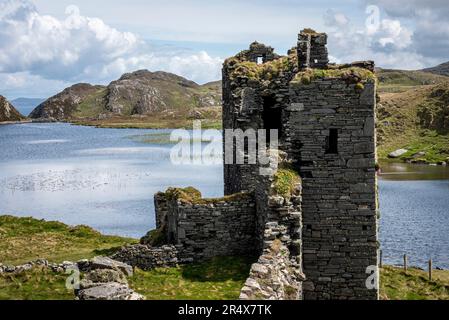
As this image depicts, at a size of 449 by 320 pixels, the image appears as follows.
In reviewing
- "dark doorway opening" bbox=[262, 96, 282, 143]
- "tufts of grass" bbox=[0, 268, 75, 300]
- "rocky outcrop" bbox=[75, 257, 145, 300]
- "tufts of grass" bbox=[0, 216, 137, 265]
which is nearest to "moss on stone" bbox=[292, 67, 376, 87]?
"dark doorway opening" bbox=[262, 96, 282, 143]

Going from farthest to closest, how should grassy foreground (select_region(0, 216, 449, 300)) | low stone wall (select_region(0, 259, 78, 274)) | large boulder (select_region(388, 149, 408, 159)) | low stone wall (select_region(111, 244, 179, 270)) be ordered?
large boulder (select_region(388, 149, 408, 159)), low stone wall (select_region(111, 244, 179, 270)), low stone wall (select_region(0, 259, 78, 274)), grassy foreground (select_region(0, 216, 449, 300))

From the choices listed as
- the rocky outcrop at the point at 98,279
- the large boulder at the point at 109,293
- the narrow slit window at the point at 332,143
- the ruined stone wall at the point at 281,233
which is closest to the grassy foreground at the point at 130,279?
the rocky outcrop at the point at 98,279

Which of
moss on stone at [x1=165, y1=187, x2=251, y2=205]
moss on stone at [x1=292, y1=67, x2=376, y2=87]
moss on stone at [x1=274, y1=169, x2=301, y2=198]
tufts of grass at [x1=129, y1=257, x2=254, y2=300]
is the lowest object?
tufts of grass at [x1=129, y1=257, x2=254, y2=300]

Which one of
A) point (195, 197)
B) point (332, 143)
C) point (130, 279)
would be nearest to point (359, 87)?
point (332, 143)

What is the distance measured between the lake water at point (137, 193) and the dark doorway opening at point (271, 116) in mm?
20227

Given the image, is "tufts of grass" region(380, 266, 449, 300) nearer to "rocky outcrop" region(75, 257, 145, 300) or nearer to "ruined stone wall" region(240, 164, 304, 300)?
"ruined stone wall" region(240, 164, 304, 300)

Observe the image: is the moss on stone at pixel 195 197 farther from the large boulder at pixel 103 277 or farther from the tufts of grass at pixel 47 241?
the tufts of grass at pixel 47 241

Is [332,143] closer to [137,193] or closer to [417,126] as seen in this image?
[137,193]

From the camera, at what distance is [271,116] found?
27062mm

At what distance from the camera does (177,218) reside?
22.2 metres

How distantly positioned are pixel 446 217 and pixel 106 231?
3452 centimetres

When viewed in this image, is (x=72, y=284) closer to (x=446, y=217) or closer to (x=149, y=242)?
(x=149, y=242)

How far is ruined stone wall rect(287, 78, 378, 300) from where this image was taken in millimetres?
21656

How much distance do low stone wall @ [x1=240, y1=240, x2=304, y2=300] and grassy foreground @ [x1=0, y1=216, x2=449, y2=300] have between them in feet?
5.25
